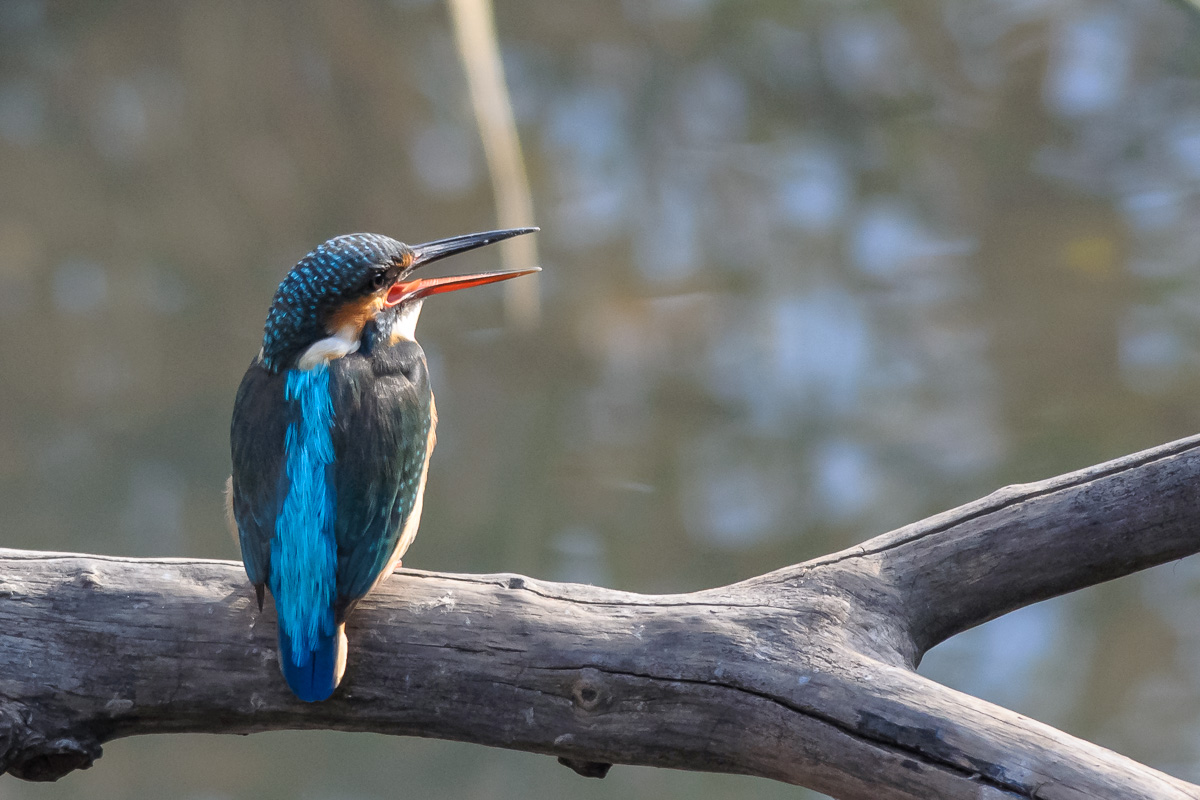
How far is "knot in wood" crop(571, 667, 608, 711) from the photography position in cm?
110

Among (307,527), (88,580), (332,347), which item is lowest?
(88,580)

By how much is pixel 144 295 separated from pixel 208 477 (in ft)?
2.62

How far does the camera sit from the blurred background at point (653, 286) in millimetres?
3012

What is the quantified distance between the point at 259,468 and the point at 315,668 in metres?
0.24

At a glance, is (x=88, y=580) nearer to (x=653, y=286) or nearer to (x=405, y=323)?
(x=405, y=323)

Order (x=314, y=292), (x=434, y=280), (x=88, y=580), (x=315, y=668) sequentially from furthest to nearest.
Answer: (x=434, y=280) < (x=314, y=292) < (x=88, y=580) < (x=315, y=668)

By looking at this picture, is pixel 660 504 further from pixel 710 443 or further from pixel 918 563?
pixel 918 563

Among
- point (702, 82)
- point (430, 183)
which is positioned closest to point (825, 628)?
point (430, 183)

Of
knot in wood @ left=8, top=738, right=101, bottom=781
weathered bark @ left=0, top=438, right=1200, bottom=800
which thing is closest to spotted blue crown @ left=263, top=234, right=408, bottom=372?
weathered bark @ left=0, top=438, right=1200, bottom=800

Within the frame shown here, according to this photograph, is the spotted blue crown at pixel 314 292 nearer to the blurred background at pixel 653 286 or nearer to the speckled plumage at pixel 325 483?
the speckled plumage at pixel 325 483

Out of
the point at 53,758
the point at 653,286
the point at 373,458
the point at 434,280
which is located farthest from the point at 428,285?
the point at 653,286

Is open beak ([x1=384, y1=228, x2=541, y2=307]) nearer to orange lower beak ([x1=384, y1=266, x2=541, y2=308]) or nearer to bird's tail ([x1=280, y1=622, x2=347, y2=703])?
orange lower beak ([x1=384, y1=266, x2=541, y2=308])

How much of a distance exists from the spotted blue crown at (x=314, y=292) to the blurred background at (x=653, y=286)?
1638 millimetres

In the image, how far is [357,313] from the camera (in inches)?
52.1
